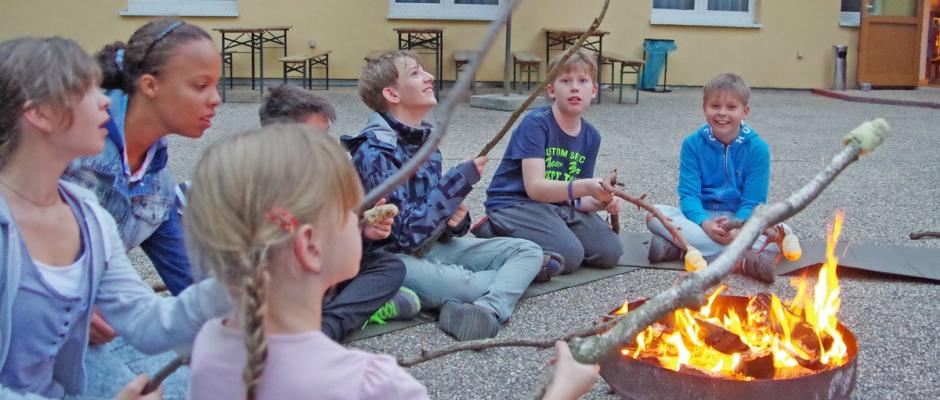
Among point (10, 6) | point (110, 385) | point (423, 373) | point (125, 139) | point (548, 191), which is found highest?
point (10, 6)

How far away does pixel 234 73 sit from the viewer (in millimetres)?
13000

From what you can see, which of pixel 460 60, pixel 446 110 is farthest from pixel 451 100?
pixel 460 60

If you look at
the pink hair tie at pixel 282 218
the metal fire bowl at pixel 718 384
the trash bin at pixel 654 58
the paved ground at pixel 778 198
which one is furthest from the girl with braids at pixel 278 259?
the trash bin at pixel 654 58

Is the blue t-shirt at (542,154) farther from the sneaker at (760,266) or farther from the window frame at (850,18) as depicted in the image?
the window frame at (850,18)

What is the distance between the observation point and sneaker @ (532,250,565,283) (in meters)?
4.23

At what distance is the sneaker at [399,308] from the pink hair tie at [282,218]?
2.27m

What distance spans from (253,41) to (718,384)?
10.6m

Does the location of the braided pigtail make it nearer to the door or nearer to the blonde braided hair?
the blonde braided hair

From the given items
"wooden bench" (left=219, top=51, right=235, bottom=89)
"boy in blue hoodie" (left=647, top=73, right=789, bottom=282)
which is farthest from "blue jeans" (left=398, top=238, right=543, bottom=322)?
"wooden bench" (left=219, top=51, right=235, bottom=89)

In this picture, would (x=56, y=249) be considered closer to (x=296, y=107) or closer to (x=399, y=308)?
(x=296, y=107)

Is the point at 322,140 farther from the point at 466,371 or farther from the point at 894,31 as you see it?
the point at 894,31

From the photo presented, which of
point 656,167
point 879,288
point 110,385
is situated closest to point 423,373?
point 110,385

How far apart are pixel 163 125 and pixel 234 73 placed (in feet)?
34.3

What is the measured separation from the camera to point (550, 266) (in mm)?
4273
